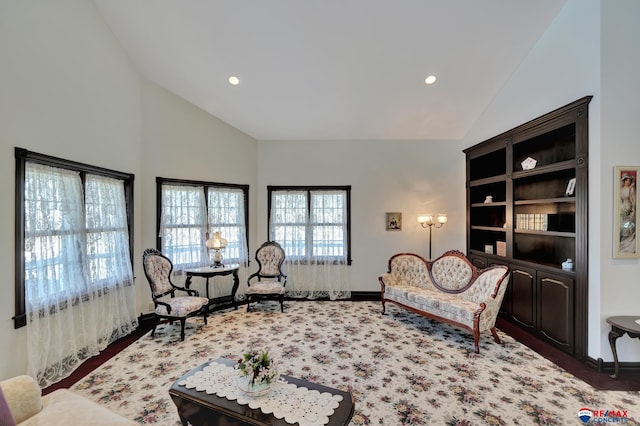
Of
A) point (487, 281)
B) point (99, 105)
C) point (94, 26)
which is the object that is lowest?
point (487, 281)

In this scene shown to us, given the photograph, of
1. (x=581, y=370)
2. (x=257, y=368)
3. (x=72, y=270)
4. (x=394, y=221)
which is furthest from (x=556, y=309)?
(x=72, y=270)

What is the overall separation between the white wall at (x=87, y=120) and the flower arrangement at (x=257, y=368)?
227cm

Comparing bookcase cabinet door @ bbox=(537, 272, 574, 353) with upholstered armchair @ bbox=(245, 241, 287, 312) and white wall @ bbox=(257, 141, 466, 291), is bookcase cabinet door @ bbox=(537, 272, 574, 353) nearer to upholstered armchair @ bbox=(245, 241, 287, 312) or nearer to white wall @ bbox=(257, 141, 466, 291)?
white wall @ bbox=(257, 141, 466, 291)

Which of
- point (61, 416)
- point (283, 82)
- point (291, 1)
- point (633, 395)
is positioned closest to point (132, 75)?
point (283, 82)

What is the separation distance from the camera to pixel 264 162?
5.91m

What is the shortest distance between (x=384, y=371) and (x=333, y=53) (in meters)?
4.04

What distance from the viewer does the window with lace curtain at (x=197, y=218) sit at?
A: 463 cm

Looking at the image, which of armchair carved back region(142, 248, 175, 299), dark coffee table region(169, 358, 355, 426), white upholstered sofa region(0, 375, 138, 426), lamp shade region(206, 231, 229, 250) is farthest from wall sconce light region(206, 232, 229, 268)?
white upholstered sofa region(0, 375, 138, 426)

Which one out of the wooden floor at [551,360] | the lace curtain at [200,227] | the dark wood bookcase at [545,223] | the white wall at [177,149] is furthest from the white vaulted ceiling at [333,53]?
the wooden floor at [551,360]

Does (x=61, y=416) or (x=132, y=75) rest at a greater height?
(x=132, y=75)

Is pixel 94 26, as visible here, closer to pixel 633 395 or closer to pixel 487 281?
pixel 487 281

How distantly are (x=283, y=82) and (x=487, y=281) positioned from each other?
4247mm

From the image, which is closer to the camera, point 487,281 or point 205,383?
point 205,383

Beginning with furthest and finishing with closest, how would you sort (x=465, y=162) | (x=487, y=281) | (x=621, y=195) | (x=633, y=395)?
(x=465, y=162) < (x=487, y=281) < (x=621, y=195) < (x=633, y=395)
